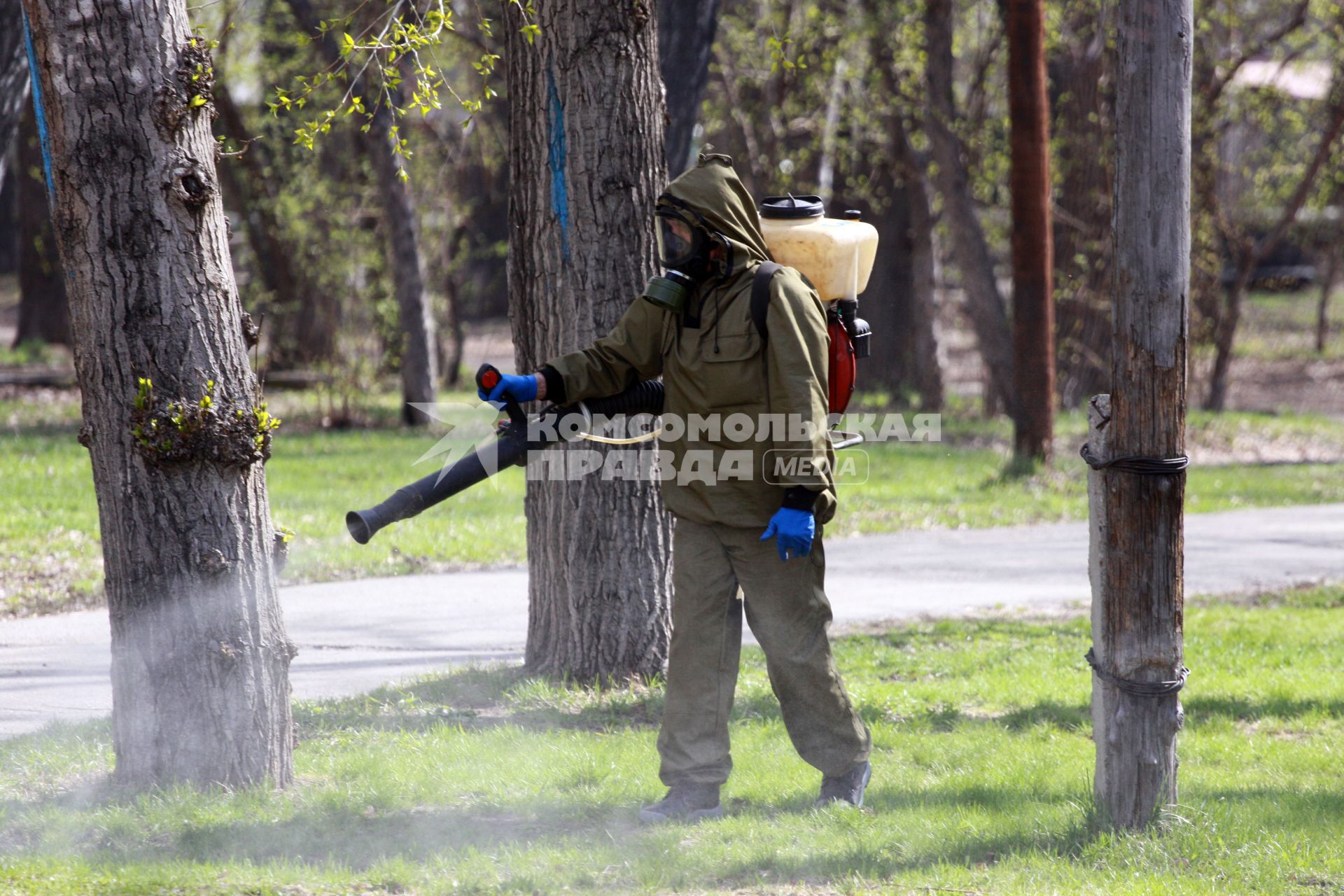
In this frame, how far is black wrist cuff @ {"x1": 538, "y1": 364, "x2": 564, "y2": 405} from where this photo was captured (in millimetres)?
4043

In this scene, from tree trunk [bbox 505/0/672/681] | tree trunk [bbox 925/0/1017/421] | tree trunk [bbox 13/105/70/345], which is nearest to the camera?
tree trunk [bbox 505/0/672/681]

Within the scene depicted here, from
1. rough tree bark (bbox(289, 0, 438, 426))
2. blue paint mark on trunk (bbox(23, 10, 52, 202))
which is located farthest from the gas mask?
rough tree bark (bbox(289, 0, 438, 426))

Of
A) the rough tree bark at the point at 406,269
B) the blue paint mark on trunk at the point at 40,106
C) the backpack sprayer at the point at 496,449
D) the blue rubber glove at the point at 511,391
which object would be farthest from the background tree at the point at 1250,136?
the blue paint mark on trunk at the point at 40,106

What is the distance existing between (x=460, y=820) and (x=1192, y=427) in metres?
13.5

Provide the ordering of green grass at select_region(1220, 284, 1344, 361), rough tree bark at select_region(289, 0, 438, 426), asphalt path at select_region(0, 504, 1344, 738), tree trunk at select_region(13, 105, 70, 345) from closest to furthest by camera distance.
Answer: asphalt path at select_region(0, 504, 1344, 738)
rough tree bark at select_region(289, 0, 438, 426)
tree trunk at select_region(13, 105, 70, 345)
green grass at select_region(1220, 284, 1344, 361)

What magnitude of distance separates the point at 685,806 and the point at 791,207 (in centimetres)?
202

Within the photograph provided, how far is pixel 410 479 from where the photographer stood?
Result: 11.0 m

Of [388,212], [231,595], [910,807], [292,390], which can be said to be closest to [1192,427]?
[388,212]

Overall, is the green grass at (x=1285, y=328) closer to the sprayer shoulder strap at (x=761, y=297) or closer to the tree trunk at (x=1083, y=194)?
the tree trunk at (x=1083, y=194)

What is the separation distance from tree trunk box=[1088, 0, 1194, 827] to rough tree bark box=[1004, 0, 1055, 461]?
8055 mm

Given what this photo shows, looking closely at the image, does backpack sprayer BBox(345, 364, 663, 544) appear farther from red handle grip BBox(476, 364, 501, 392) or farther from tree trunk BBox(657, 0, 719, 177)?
tree trunk BBox(657, 0, 719, 177)

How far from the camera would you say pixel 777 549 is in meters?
4.00

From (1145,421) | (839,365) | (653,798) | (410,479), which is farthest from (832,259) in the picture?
(410,479)

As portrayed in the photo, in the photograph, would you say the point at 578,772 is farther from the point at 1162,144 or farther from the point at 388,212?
the point at 388,212
